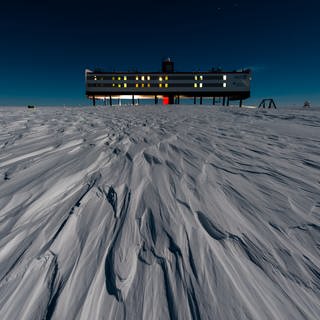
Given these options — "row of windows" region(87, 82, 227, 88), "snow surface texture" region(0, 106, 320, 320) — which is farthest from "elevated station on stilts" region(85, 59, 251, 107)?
"snow surface texture" region(0, 106, 320, 320)

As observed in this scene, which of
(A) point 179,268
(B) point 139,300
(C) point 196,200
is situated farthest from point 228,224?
(B) point 139,300

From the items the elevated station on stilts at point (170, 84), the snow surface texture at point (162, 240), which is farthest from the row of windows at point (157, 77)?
the snow surface texture at point (162, 240)

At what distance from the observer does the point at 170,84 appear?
4644 centimetres

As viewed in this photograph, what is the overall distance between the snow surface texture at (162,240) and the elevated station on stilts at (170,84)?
46.8 m

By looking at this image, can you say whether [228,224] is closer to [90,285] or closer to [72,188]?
[90,285]

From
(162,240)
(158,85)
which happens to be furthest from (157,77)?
(162,240)

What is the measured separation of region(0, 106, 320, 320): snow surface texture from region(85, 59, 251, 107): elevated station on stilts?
46.8m

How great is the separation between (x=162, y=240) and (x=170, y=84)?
1925 inches

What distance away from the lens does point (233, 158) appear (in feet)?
10.5

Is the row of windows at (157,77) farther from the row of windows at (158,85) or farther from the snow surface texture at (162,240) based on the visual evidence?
the snow surface texture at (162,240)

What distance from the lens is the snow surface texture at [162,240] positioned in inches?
44.1

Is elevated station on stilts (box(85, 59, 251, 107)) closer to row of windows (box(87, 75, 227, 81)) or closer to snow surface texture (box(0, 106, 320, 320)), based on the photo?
row of windows (box(87, 75, 227, 81))

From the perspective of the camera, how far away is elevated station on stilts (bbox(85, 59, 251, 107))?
45.2 metres

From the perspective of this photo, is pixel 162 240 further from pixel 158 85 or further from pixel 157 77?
pixel 157 77
